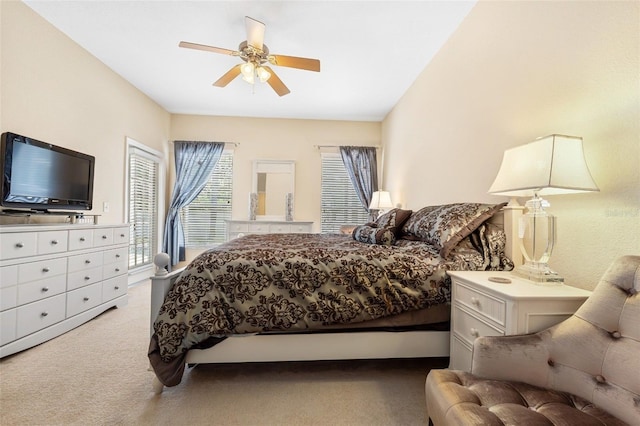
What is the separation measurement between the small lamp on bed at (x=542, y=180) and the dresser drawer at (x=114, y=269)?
3.37 metres

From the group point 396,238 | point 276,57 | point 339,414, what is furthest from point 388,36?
point 339,414

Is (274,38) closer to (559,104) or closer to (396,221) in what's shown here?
(396,221)

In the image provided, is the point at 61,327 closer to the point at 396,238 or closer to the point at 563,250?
the point at 396,238

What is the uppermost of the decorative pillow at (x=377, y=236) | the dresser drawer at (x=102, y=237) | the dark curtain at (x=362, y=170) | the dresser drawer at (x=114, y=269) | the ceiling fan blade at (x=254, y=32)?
the ceiling fan blade at (x=254, y=32)

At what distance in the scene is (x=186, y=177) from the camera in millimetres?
4406

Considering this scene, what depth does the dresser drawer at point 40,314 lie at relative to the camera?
6.11ft

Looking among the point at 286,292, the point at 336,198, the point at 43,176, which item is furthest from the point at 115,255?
the point at 336,198

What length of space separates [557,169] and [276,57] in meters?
2.17

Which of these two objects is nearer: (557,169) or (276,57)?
(557,169)

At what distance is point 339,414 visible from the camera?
1.34 meters

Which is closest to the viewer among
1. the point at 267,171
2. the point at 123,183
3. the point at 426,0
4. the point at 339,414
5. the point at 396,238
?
the point at 339,414

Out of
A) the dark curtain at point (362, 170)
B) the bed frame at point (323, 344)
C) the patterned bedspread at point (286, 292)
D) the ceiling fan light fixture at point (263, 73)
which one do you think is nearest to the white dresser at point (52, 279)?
the bed frame at point (323, 344)

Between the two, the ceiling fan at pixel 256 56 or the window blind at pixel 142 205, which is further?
the window blind at pixel 142 205

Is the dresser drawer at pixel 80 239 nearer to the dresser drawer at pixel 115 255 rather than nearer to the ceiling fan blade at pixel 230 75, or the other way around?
the dresser drawer at pixel 115 255
